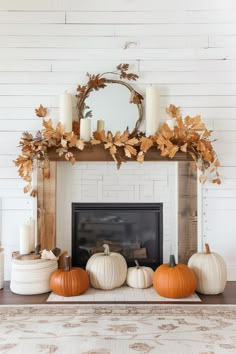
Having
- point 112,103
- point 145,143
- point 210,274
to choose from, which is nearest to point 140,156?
point 145,143

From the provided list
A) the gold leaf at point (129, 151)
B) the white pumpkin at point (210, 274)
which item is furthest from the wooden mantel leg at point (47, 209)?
the white pumpkin at point (210, 274)

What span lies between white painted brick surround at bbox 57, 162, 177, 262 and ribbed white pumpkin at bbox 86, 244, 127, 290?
44cm

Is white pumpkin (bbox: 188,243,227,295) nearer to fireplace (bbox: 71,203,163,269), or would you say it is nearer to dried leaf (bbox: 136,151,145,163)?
fireplace (bbox: 71,203,163,269)

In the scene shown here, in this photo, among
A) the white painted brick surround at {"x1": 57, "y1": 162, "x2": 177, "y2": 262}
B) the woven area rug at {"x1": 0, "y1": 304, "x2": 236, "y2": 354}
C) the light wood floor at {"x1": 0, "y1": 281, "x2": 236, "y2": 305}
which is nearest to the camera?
the woven area rug at {"x1": 0, "y1": 304, "x2": 236, "y2": 354}

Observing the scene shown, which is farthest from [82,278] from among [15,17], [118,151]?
[15,17]

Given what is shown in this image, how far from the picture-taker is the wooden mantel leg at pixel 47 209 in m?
3.16

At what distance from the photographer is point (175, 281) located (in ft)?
8.71

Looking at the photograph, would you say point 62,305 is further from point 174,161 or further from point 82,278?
point 174,161

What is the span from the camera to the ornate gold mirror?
3.15 meters

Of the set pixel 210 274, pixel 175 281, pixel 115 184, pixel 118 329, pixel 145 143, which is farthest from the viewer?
pixel 115 184

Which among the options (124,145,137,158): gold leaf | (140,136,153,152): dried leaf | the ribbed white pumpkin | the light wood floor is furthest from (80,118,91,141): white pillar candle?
the light wood floor

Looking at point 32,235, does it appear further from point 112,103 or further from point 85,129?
point 112,103

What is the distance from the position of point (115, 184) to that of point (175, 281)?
3.17ft

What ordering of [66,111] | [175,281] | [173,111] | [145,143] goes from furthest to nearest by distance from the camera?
[173,111] < [66,111] < [145,143] < [175,281]
